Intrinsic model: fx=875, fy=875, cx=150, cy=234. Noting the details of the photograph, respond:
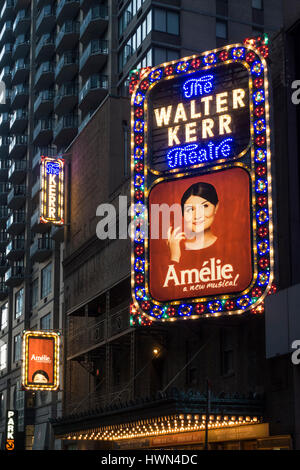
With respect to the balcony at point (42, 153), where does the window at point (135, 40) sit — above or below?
above

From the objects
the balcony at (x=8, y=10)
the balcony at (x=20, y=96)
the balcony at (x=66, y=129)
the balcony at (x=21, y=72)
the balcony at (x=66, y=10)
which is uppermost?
the balcony at (x=8, y=10)

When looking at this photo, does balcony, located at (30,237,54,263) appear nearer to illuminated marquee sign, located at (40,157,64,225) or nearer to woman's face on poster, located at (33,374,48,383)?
illuminated marquee sign, located at (40,157,64,225)

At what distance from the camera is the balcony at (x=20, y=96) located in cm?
9831

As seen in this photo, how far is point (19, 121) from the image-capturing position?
97938 mm

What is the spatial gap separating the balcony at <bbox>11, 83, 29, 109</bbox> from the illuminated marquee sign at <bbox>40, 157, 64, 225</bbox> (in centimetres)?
4122

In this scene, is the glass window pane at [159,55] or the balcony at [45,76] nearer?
the glass window pane at [159,55]

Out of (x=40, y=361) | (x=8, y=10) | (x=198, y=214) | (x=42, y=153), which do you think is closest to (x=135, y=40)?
(x=42, y=153)

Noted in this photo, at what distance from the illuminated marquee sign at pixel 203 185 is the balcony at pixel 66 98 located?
4229 centimetres

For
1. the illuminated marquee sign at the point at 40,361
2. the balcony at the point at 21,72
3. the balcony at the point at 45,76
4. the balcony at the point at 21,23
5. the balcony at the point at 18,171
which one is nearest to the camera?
the illuminated marquee sign at the point at 40,361

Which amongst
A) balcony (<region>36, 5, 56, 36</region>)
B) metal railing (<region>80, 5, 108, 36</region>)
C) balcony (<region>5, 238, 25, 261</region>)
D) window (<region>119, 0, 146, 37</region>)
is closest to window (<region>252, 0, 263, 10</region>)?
window (<region>119, 0, 146, 37</region>)

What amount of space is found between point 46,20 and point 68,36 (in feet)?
26.4
